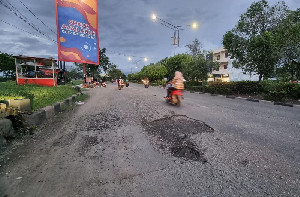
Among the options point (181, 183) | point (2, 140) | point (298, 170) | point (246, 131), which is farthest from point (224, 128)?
point (2, 140)

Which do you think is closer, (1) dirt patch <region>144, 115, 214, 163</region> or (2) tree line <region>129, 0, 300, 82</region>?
(1) dirt patch <region>144, 115, 214, 163</region>

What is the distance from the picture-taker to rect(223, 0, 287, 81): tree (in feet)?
45.8

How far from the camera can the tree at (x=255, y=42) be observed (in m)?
14.0

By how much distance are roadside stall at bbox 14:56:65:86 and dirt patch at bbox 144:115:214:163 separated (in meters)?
14.6

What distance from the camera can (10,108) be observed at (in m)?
3.74

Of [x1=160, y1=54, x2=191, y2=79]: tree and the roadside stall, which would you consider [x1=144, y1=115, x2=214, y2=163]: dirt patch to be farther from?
[x1=160, y1=54, x2=191, y2=79]: tree

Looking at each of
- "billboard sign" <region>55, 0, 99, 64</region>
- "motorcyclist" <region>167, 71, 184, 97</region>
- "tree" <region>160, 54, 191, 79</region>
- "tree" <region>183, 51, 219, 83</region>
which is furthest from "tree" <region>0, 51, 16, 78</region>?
"motorcyclist" <region>167, 71, 184, 97</region>

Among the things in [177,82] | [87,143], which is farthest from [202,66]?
[87,143]

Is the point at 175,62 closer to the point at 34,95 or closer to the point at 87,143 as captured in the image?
the point at 34,95

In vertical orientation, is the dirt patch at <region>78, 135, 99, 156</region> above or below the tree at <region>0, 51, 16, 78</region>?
below

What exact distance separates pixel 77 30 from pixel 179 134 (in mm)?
22137

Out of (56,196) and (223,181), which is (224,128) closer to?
(223,181)

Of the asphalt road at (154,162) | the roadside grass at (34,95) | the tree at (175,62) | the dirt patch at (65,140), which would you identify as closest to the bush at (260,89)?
the asphalt road at (154,162)

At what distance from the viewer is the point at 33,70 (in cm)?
1526
